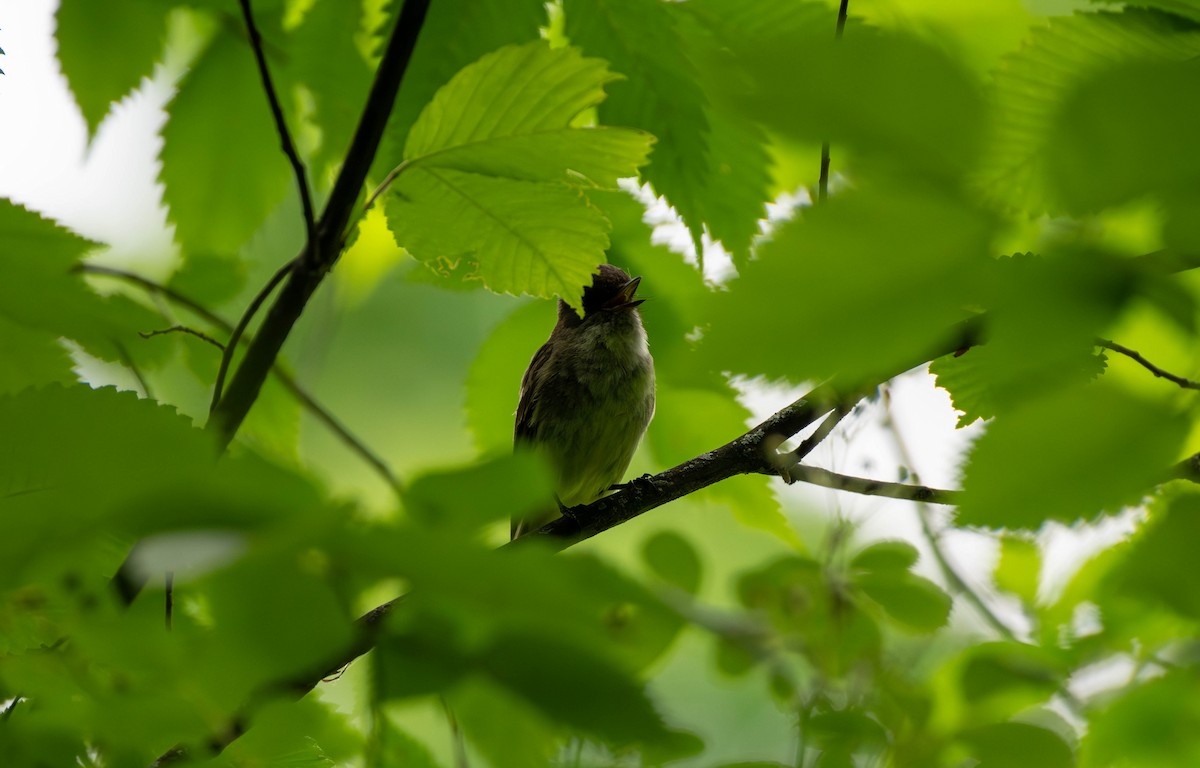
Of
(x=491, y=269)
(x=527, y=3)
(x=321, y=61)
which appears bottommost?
(x=491, y=269)

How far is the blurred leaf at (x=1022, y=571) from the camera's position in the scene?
1592 millimetres

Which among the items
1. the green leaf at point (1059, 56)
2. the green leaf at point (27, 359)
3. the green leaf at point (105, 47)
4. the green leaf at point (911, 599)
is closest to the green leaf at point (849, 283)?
the green leaf at point (1059, 56)

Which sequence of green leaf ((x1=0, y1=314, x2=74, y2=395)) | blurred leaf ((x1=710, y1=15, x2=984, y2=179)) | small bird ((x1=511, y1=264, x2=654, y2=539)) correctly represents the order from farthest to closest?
small bird ((x1=511, y1=264, x2=654, y2=539)) → green leaf ((x1=0, y1=314, x2=74, y2=395)) → blurred leaf ((x1=710, y1=15, x2=984, y2=179))

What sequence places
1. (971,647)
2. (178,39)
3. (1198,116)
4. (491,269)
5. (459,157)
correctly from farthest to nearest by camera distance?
(178,39) → (491,269) → (459,157) → (971,647) → (1198,116)

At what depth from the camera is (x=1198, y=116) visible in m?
0.53

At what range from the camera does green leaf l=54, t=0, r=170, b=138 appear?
5.38 feet

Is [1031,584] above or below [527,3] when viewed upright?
below

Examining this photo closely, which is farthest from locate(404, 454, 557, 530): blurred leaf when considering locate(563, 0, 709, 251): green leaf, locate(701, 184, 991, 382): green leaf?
locate(563, 0, 709, 251): green leaf

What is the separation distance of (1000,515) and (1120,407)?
3.7 inches

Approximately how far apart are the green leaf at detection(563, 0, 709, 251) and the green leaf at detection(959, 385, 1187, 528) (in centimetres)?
104

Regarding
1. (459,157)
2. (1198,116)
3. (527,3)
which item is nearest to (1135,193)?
(1198,116)

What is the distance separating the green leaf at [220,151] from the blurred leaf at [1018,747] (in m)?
1.60

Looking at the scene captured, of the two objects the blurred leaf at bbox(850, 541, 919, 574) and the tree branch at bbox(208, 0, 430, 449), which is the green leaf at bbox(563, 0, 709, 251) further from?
the blurred leaf at bbox(850, 541, 919, 574)

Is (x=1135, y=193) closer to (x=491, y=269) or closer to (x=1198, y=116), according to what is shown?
(x=1198, y=116)
